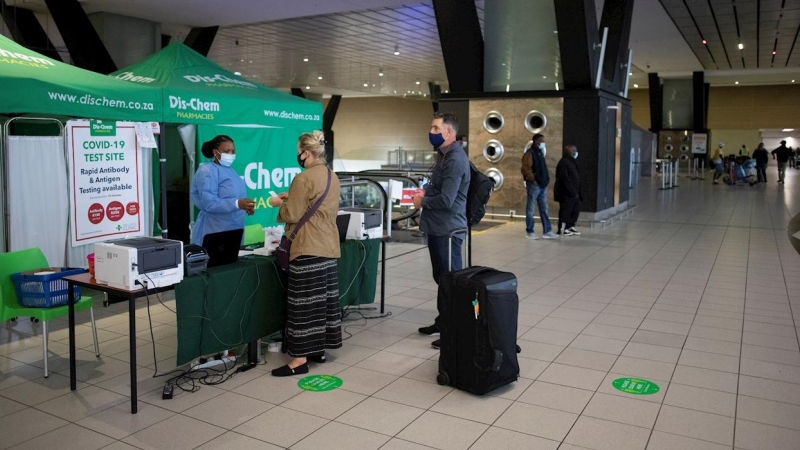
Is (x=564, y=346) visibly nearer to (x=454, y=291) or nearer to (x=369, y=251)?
(x=454, y=291)

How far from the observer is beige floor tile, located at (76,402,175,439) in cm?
347

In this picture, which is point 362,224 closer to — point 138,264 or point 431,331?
point 431,331

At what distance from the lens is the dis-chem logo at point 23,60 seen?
5.08 meters

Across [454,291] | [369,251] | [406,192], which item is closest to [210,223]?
[369,251]

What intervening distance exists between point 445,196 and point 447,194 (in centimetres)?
2

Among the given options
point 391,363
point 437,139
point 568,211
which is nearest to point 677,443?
point 391,363

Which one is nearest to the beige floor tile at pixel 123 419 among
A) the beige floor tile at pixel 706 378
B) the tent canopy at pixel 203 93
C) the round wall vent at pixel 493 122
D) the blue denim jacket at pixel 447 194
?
the blue denim jacket at pixel 447 194

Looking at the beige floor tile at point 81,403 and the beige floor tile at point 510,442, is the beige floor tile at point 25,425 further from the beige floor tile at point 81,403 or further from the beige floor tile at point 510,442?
the beige floor tile at point 510,442

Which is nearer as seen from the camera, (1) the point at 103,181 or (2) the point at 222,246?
(2) the point at 222,246

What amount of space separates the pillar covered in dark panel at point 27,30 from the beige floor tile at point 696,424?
1325cm

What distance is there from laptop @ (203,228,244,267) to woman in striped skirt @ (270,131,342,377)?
38 centimetres

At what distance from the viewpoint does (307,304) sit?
4305 mm

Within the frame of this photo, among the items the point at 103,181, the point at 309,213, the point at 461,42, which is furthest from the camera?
the point at 461,42

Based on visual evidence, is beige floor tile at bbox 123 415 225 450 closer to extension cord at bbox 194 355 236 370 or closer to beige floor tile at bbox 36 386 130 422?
beige floor tile at bbox 36 386 130 422
